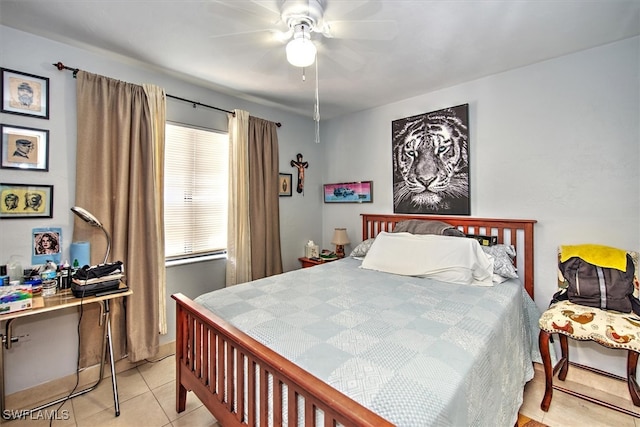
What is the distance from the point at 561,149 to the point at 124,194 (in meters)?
3.56

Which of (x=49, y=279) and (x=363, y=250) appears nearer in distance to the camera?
(x=49, y=279)

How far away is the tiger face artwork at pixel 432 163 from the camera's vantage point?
283cm

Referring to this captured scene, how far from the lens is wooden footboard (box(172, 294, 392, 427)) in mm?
919

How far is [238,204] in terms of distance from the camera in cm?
309

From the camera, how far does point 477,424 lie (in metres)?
1.13

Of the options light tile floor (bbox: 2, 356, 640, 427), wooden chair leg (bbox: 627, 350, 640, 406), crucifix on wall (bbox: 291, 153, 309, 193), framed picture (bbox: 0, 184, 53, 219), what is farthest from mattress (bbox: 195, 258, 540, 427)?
crucifix on wall (bbox: 291, 153, 309, 193)

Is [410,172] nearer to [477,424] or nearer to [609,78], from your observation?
[609,78]

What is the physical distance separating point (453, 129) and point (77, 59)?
129 inches

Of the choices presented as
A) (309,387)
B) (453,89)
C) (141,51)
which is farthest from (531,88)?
(141,51)

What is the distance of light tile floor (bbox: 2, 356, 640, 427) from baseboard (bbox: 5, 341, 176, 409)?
11cm

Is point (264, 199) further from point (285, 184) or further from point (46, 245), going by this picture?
point (46, 245)

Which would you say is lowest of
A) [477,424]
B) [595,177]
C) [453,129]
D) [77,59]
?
[477,424]

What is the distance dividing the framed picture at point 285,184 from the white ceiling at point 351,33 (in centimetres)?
124

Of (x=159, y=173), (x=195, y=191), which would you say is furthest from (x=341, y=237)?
(x=159, y=173)
